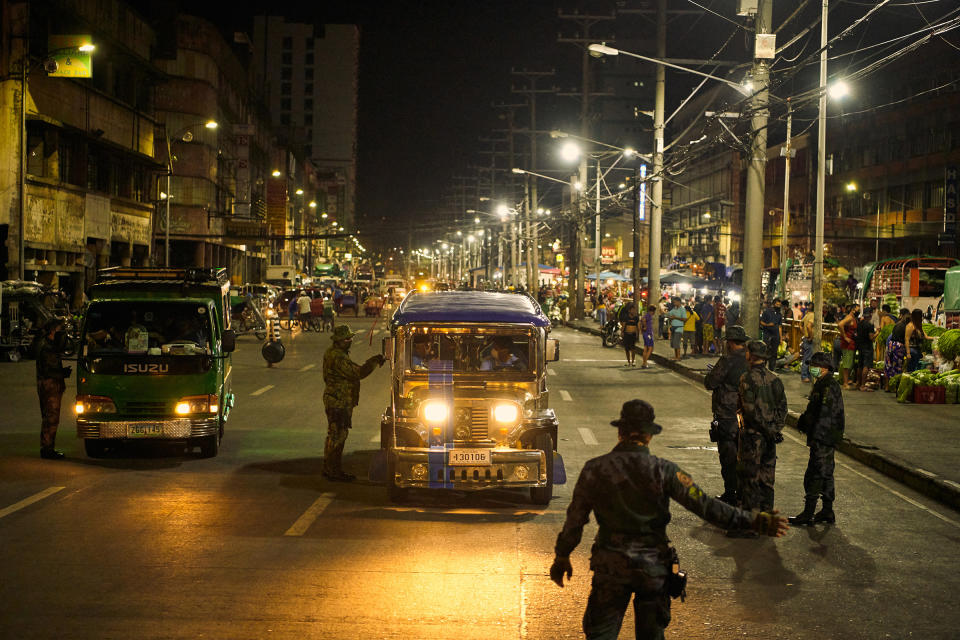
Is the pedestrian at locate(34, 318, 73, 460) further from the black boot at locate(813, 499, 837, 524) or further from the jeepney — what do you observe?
the black boot at locate(813, 499, 837, 524)

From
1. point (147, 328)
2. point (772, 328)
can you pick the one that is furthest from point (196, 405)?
point (772, 328)

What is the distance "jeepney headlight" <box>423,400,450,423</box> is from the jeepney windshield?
1.35 feet

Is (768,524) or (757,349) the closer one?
(768,524)

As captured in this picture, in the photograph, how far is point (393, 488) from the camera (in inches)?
422

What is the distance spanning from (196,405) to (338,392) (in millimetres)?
2479

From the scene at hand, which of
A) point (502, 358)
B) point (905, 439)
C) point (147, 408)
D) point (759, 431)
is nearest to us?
point (759, 431)

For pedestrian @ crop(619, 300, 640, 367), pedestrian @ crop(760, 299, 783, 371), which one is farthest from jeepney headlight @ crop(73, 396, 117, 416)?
pedestrian @ crop(760, 299, 783, 371)

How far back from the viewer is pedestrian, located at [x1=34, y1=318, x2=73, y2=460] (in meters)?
13.1

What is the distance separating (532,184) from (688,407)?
5709 cm

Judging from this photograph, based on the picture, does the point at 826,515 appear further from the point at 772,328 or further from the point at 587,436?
the point at 772,328

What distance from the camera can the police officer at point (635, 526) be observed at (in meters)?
5.00

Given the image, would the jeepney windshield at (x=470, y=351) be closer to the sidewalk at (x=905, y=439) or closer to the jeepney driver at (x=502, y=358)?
the jeepney driver at (x=502, y=358)

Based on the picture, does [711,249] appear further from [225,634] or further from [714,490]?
[225,634]

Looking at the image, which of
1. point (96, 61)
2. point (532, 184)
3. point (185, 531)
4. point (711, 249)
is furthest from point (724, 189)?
point (185, 531)
